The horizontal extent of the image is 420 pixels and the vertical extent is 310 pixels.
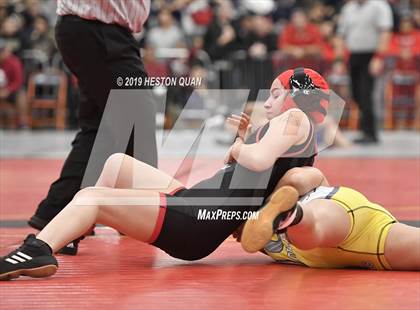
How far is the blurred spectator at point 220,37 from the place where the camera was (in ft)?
46.2

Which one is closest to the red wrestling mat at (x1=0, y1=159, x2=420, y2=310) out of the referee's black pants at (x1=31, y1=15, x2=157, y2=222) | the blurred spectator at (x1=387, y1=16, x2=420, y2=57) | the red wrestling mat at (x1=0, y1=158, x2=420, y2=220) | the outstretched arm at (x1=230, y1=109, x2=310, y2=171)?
the referee's black pants at (x1=31, y1=15, x2=157, y2=222)

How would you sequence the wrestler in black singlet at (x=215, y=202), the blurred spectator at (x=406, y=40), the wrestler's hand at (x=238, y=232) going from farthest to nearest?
1. the blurred spectator at (x=406, y=40)
2. the wrestler's hand at (x=238, y=232)
3. the wrestler in black singlet at (x=215, y=202)

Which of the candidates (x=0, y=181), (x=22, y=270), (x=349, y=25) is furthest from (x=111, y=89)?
(x=349, y=25)

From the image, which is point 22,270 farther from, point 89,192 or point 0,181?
point 0,181

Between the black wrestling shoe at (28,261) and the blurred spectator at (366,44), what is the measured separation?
8.50 metres

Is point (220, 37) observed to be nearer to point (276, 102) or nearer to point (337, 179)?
point (337, 179)

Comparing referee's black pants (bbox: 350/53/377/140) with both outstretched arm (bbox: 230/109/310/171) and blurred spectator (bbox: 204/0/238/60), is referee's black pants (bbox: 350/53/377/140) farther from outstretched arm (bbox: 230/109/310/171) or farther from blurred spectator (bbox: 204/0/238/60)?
outstretched arm (bbox: 230/109/310/171)

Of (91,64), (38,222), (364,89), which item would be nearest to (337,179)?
(91,64)

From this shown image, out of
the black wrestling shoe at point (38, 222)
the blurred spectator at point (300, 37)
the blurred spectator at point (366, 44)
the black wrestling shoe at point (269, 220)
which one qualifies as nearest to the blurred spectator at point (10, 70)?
the blurred spectator at point (300, 37)

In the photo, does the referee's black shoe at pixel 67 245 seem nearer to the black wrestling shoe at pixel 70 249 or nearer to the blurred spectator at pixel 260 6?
the black wrestling shoe at pixel 70 249

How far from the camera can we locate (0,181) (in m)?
8.01

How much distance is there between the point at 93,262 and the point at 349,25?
8374 millimetres

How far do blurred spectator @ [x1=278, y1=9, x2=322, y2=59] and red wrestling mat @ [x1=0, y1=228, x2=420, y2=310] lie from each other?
9629mm

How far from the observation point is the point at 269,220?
369 centimetres
